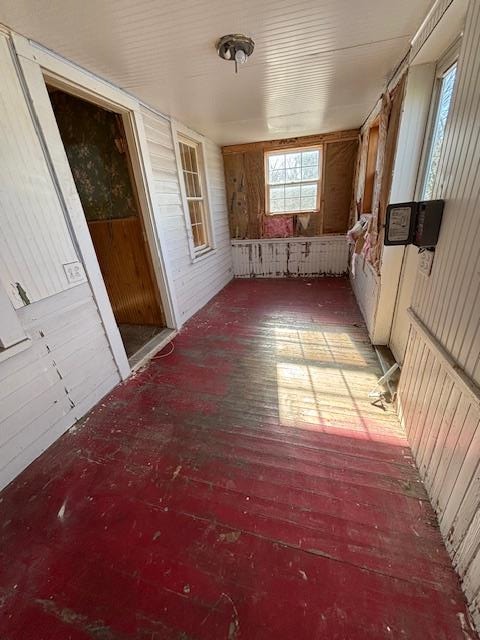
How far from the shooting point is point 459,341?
1098mm

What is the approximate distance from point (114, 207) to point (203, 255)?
4.51ft

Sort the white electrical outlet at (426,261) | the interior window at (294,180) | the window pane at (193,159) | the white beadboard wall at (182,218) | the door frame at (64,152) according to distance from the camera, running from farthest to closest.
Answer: the interior window at (294,180) → the window pane at (193,159) → the white beadboard wall at (182,218) → the door frame at (64,152) → the white electrical outlet at (426,261)

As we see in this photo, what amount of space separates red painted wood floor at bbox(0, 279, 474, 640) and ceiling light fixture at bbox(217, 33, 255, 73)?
2.40m

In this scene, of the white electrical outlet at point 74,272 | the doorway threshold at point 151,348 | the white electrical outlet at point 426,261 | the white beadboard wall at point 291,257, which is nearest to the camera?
the white electrical outlet at point 426,261

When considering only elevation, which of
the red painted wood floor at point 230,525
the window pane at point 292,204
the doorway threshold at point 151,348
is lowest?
the red painted wood floor at point 230,525

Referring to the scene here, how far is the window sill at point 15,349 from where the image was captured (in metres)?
1.48

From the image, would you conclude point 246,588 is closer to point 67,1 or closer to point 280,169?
point 67,1

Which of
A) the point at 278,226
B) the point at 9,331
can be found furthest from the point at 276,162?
the point at 9,331

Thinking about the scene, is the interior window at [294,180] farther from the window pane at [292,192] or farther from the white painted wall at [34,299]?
the white painted wall at [34,299]

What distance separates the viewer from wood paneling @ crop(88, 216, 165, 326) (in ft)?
9.89

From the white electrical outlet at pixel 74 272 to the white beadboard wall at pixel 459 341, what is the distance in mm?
2304

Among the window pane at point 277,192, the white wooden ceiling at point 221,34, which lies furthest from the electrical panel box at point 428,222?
the window pane at point 277,192

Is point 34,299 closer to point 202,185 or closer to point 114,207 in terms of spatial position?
point 114,207

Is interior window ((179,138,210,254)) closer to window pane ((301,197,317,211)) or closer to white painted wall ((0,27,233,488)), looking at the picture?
white painted wall ((0,27,233,488))
